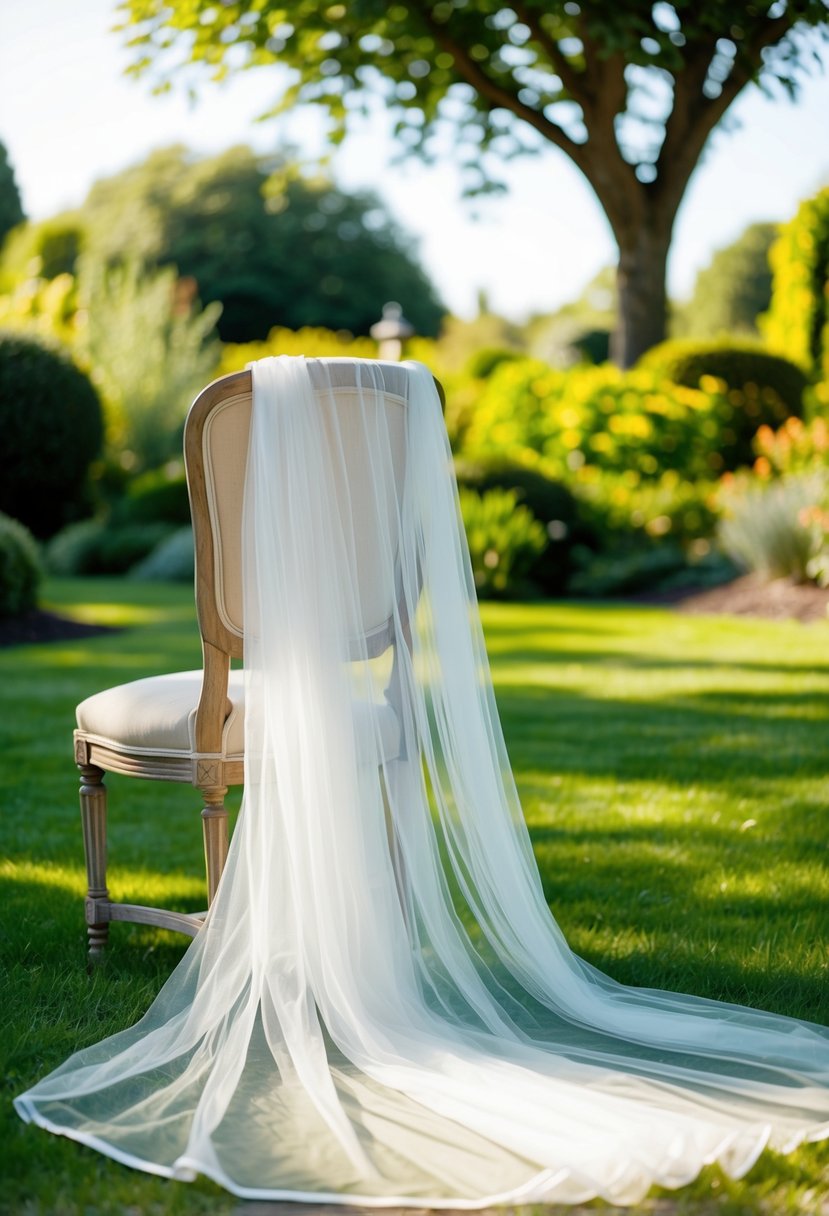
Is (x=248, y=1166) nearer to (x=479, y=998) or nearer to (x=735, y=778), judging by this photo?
(x=479, y=998)

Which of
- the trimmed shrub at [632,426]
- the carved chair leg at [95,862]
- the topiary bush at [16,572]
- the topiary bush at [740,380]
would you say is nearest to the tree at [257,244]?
the topiary bush at [740,380]

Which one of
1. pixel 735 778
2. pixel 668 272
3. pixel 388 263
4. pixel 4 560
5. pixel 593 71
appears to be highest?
pixel 388 263

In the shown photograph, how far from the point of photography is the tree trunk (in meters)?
11.6

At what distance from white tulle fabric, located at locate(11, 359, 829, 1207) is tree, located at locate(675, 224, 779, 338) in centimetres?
4164

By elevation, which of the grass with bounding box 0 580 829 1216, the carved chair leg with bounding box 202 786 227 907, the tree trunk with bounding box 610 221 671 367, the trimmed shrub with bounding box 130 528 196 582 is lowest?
the grass with bounding box 0 580 829 1216

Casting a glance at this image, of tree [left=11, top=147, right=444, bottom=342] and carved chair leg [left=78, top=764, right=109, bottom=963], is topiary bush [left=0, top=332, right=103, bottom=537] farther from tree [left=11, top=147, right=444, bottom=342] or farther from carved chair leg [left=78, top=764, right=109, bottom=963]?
tree [left=11, top=147, right=444, bottom=342]

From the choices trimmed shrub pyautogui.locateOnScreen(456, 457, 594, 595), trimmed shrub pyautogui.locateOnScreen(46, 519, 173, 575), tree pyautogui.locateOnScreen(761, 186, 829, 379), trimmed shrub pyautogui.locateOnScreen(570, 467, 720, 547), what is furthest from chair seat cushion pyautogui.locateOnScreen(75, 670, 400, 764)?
tree pyautogui.locateOnScreen(761, 186, 829, 379)

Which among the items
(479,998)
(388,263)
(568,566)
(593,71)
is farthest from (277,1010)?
(388,263)

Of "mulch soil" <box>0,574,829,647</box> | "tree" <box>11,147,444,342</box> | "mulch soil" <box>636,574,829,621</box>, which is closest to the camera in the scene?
"mulch soil" <box>0,574,829,647</box>

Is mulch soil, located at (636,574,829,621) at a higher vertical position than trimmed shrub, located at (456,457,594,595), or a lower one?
lower

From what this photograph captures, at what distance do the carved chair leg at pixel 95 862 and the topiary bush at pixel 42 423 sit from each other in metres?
9.46

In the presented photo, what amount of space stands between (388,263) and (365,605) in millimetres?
35516

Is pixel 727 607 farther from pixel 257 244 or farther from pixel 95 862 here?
pixel 257 244

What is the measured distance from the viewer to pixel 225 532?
2.51 meters
